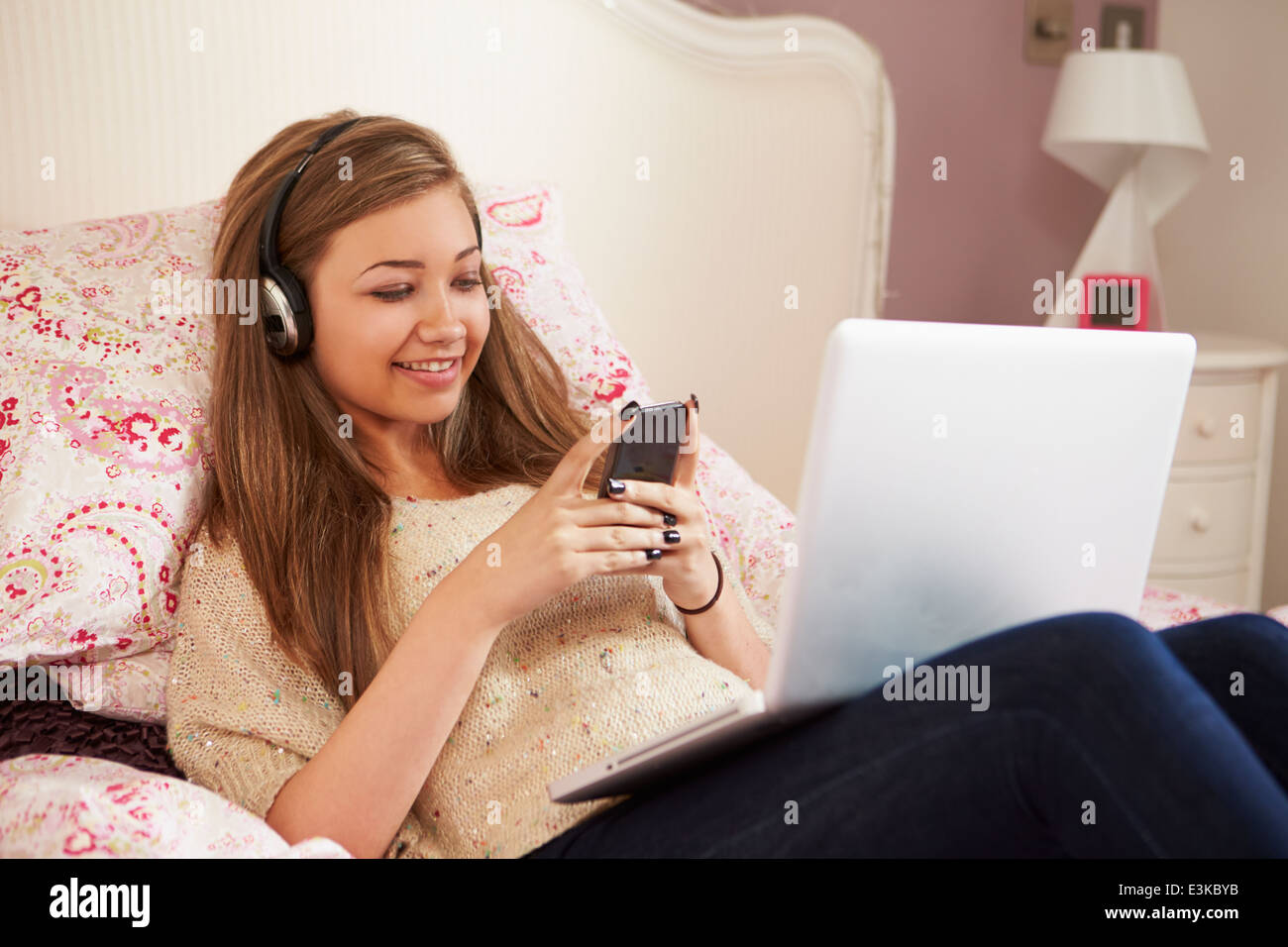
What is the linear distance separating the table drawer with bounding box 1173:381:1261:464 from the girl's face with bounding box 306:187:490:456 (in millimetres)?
1345

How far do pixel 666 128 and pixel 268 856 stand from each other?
133cm

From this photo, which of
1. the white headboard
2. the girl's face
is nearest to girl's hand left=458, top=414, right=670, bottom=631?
the girl's face

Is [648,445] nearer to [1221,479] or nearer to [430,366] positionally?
[430,366]

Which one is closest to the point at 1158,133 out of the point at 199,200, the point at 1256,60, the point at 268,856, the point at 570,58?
the point at 1256,60

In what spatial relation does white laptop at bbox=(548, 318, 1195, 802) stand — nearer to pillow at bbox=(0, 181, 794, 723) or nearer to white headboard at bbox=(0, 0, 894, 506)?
pillow at bbox=(0, 181, 794, 723)

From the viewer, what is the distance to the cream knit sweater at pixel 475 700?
0.87 metres

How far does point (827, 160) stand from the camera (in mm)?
1945

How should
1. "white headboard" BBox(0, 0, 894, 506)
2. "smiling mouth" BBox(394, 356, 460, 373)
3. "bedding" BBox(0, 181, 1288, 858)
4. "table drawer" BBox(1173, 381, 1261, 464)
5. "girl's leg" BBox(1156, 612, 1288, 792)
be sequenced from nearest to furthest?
"girl's leg" BBox(1156, 612, 1288, 792), "bedding" BBox(0, 181, 1288, 858), "smiling mouth" BBox(394, 356, 460, 373), "white headboard" BBox(0, 0, 894, 506), "table drawer" BBox(1173, 381, 1261, 464)

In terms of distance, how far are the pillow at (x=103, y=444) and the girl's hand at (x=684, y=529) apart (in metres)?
0.28

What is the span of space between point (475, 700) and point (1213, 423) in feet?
4.88

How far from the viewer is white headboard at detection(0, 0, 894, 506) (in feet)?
4.51

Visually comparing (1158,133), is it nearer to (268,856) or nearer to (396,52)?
(396,52)

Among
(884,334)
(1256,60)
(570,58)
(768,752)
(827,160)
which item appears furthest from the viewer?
(1256,60)
